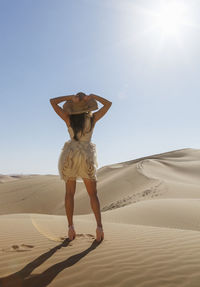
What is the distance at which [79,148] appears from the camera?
3.82m

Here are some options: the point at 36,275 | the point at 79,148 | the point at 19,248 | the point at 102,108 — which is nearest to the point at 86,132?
the point at 79,148

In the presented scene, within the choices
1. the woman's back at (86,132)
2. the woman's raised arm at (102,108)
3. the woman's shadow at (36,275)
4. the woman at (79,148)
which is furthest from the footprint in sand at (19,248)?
the woman's raised arm at (102,108)

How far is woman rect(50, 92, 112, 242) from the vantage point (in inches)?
149

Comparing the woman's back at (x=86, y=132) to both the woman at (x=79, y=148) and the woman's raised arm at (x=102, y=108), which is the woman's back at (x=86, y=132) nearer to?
the woman at (x=79, y=148)

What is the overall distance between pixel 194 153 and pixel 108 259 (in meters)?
46.2

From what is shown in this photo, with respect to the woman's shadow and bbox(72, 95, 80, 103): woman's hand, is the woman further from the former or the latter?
the woman's shadow

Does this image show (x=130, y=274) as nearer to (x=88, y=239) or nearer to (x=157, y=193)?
(x=88, y=239)

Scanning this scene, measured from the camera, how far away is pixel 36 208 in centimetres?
2320

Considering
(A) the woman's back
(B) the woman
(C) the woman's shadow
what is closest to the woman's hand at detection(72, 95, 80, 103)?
(B) the woman

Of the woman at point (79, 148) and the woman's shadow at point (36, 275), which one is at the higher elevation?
the woman at point (79, 148)

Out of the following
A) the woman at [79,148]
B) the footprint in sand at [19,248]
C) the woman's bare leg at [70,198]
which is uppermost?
the woman at [79,148]

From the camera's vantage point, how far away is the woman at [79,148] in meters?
3.79

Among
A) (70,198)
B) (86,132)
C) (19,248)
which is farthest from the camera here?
(70,198)

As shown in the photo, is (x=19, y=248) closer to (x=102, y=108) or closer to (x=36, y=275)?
(x=36, y=275)
